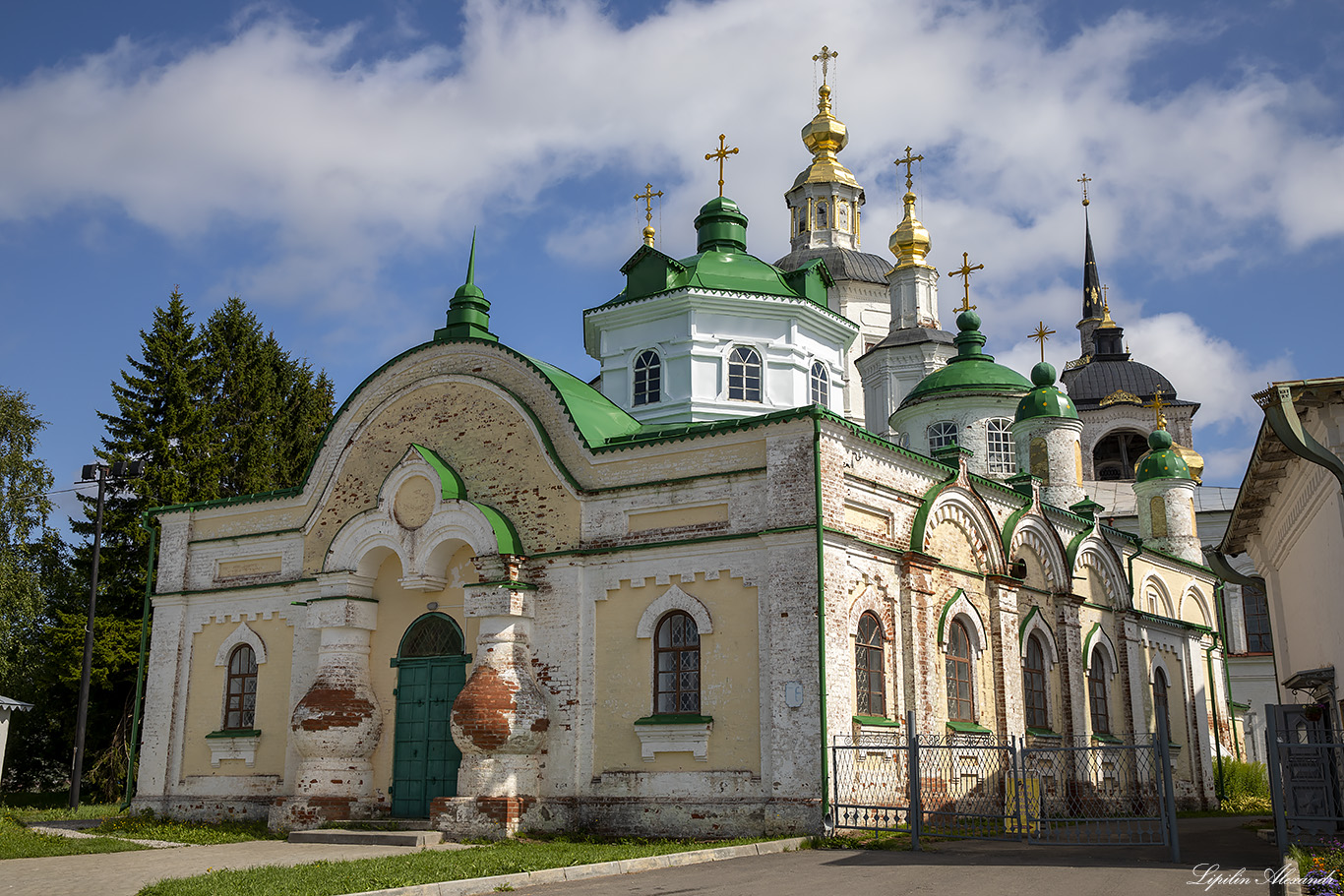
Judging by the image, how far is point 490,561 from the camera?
16812 mm

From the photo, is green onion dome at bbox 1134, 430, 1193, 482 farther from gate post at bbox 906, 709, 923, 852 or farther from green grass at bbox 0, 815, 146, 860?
green grass at bbox 0, 815, 146, 860

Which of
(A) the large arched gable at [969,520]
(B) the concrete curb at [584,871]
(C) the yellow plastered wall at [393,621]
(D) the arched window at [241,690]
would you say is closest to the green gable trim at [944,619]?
(A) the large arched gable at [969,520]

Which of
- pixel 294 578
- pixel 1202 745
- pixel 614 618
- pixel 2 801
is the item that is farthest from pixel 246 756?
pixel 1202 745

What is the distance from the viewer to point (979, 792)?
16844mm

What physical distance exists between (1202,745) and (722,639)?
14.1 metres

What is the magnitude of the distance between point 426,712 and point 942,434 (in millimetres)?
14098

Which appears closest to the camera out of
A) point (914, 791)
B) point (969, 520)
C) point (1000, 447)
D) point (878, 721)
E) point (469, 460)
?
point (914, 791)

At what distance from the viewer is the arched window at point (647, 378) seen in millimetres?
21062

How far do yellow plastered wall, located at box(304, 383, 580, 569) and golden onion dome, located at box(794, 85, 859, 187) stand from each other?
80.4ft

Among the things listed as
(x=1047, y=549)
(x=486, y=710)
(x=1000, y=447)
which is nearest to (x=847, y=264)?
(x=1000, y=447)

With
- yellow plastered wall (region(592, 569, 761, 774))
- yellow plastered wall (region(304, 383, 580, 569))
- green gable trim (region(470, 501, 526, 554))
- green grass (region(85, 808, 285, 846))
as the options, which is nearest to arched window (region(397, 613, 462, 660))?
green gable trim (region(470, 501, 526, 554))

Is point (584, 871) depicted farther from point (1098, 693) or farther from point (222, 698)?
point (1098, 693)

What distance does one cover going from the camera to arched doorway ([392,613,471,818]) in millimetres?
17438

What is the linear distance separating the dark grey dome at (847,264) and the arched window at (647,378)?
1834cm
